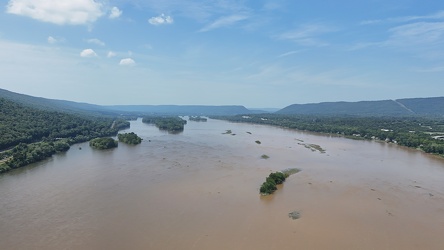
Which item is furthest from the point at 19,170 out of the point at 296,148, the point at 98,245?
the point at 296,148

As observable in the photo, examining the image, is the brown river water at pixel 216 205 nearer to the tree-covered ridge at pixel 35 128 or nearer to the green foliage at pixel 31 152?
the green foliage at pixel 31 152

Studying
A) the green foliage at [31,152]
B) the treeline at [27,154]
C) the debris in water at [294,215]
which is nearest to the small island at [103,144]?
the green foliage at [31,152]

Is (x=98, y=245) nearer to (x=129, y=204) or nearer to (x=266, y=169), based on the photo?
(x=129, y=204)

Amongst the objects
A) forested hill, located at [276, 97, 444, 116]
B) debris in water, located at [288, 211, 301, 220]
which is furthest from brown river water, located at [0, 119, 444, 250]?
forested hill, located at [276, 97, 444, 116]

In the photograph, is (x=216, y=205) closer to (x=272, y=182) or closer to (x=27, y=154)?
(x=272, y=182)

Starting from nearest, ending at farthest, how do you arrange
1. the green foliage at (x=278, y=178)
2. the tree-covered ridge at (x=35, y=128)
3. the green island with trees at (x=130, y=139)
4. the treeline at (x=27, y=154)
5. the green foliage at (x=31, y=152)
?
the green foliage at (x=278, y=178) → the treeline at (x=27, y=154) → the green foliage at (x=31, y=152) → the tree-covered ridge at (x=35, y=128) → the green island with trees at (x=130, y=139)

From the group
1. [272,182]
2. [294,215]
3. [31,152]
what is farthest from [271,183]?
[31,152]

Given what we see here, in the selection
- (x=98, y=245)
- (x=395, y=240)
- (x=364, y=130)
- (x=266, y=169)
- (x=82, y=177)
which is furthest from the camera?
(x=364, y=130)
